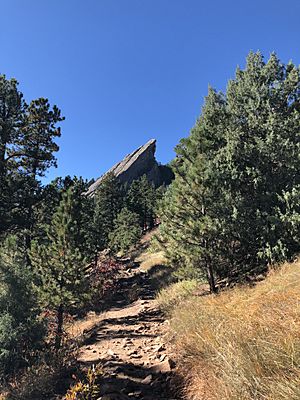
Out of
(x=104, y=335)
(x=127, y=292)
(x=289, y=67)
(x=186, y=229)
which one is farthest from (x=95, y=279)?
(x=289, y=67)

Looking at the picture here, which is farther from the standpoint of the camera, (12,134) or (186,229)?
(12,134)

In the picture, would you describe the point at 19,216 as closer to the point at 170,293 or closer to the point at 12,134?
the point at 12,134

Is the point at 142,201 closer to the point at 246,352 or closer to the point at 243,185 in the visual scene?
the point at 243,185

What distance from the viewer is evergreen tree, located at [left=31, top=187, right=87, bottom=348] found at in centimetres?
1002

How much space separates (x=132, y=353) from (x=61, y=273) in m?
4.31

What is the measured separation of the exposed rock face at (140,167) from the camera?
99562mm

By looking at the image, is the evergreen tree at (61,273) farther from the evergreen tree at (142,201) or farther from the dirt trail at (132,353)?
the evergreen tree at (142,201)

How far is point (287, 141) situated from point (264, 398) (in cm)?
1056

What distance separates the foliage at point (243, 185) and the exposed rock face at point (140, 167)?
84.4 metres

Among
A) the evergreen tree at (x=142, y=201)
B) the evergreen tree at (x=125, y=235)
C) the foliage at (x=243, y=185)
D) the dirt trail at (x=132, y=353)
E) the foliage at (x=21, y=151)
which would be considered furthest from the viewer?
the evergreen tree at (x=142, y=201)

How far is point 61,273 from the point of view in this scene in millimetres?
10453

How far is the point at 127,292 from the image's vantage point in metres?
18.1

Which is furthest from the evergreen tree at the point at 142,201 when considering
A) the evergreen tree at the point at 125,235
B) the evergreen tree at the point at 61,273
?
the evergreen tree at the point at 61,273

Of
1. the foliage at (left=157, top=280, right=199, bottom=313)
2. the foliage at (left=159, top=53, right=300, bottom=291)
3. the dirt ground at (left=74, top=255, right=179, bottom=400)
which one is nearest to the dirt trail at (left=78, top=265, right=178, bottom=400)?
the dirt ground at (left=74, top=255, right=179, bottom=400)
